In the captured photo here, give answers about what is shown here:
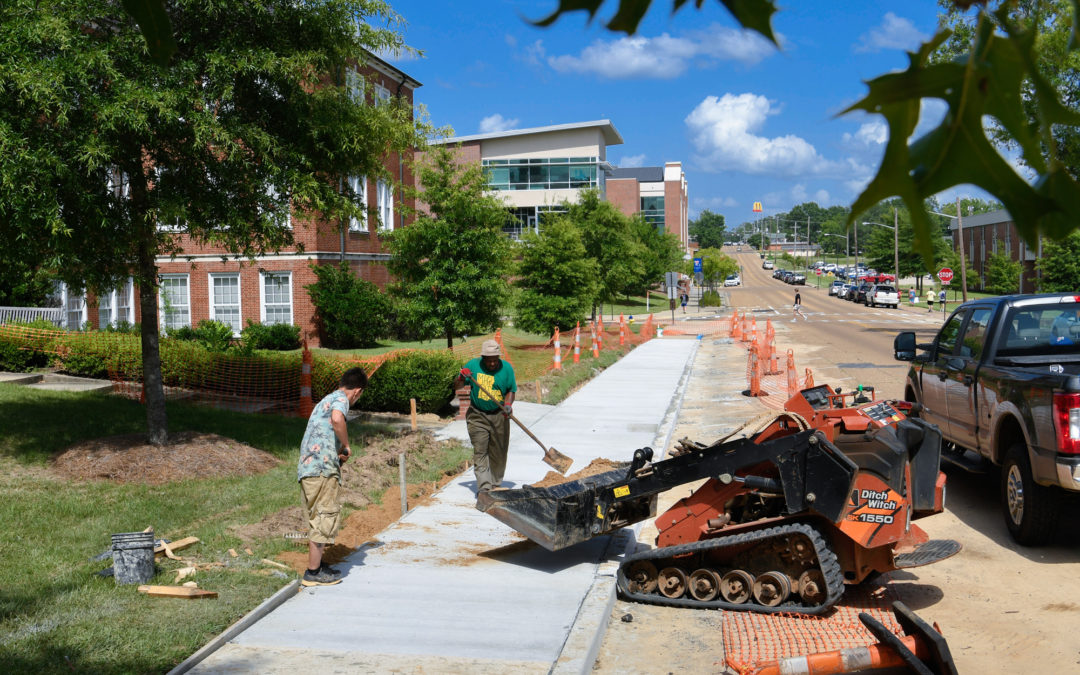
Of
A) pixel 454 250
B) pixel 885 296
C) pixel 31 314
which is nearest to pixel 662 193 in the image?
pixel 885 296

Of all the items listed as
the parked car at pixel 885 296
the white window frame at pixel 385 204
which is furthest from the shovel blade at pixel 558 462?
the parked car at pixel 885 296

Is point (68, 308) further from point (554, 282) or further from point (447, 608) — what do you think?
point (447, 608)

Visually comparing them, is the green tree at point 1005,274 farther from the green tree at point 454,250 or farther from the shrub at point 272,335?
the shrub at point 272,335

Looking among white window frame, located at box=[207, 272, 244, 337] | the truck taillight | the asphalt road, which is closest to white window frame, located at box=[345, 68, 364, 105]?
the asphalt road

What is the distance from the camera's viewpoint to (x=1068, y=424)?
Result: 7.11 m

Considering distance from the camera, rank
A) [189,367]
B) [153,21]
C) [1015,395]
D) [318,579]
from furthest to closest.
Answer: [189,367] < [1015,395] < [318,579] < [153,21]

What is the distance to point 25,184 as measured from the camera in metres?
8.20

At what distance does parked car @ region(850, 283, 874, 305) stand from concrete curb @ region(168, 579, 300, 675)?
64.3m

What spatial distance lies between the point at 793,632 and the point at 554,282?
24.6 m

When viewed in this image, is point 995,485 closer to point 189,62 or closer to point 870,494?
point 870,494

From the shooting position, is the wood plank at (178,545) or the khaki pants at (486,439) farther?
the khaki pants at (486,439)

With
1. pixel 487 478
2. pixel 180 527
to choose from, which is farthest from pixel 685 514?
pixel 180 527

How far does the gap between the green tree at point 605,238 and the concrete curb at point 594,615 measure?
3140 centimetres

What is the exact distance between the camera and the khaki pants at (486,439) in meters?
9.28
